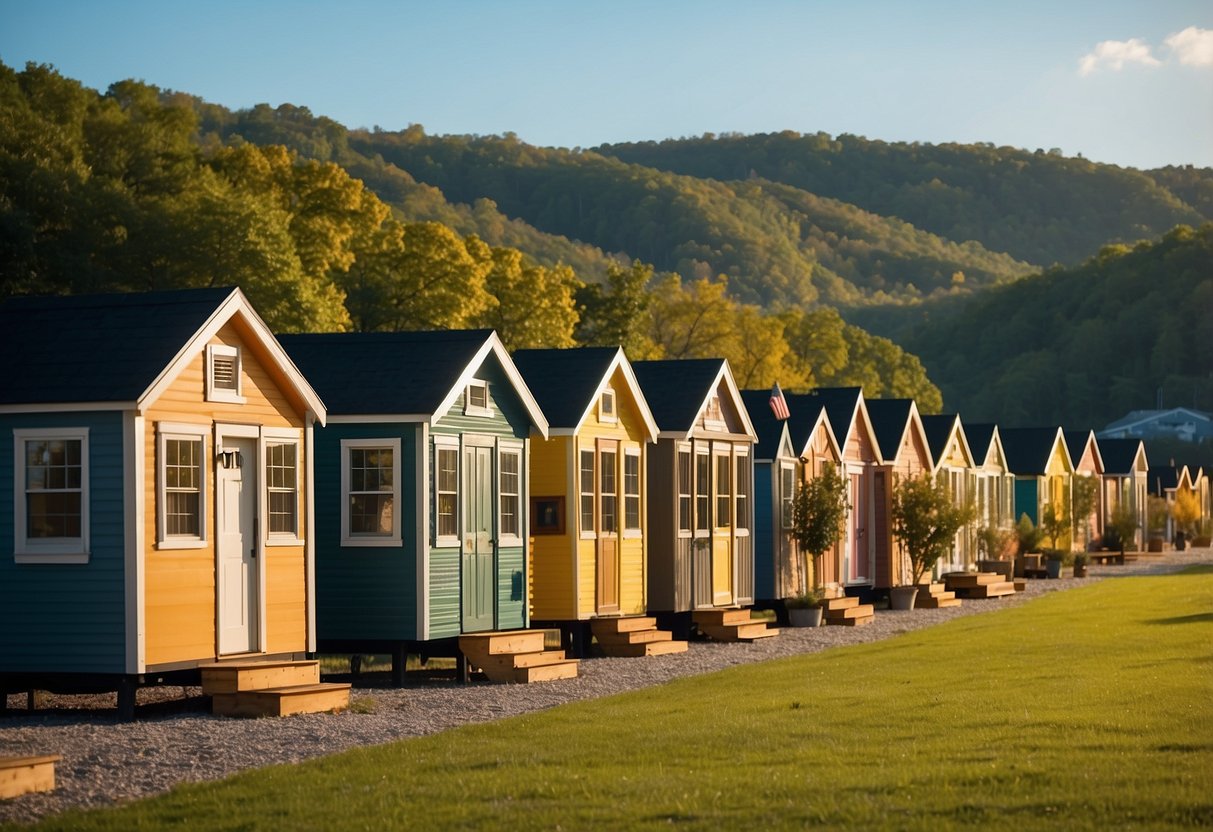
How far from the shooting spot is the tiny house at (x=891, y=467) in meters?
44.6

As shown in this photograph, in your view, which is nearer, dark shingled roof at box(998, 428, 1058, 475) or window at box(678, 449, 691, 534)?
window at box(678, 449, 691, 534)

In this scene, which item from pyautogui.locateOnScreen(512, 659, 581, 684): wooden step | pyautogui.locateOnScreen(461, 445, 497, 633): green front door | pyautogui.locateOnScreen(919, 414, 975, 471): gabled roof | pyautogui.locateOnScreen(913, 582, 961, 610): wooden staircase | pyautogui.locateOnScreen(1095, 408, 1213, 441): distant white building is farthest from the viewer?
pyautogui.locateOnScreen(1095, 408, 1213, 441): distant white building

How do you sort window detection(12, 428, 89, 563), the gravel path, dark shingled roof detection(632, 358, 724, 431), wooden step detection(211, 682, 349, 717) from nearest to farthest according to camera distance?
the gravel path < wooden step detection(211, 682, 349, 717) < window detection(12, 428, 89, 563) < dark shingled roof detection(632, 358, 724, 431)

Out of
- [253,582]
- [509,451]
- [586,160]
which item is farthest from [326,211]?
[586,160]

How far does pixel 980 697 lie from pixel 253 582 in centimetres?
864

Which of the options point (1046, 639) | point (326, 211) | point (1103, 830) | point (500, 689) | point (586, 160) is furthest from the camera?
point (586, 160)

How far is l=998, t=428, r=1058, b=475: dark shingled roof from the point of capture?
6400 cm

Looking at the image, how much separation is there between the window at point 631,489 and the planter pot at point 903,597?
43.6ft

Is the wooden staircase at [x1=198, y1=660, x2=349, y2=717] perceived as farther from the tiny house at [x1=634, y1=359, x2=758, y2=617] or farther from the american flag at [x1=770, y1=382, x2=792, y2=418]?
the american flag at [x1=770, y1=382, x2=792, y2=418]

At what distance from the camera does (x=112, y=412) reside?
2006 centimetres

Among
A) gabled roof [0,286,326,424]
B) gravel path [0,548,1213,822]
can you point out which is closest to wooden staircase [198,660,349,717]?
gravel path [0,548,1213,822]

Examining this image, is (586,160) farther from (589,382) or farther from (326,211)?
(589,382)

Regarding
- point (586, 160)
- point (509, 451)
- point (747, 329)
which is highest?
point (586, 160)

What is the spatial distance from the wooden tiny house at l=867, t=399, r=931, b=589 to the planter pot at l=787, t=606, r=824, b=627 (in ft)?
25.9
